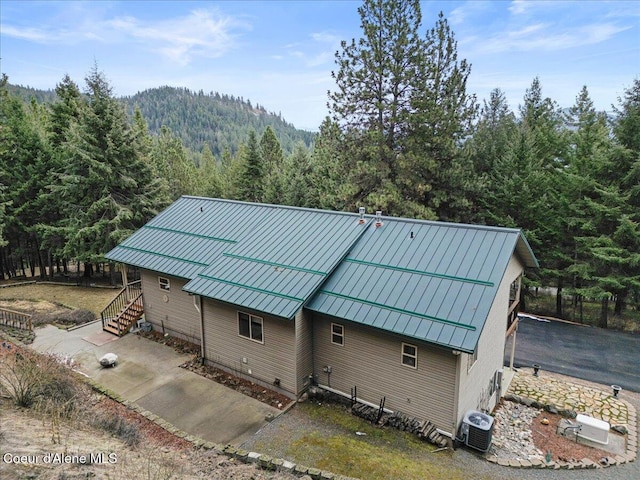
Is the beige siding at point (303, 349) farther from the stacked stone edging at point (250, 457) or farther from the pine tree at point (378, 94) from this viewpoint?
the pine tree at point (378, 94)

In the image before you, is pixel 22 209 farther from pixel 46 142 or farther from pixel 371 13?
pixel 371 13

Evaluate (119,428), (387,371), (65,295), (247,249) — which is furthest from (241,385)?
(65,295)

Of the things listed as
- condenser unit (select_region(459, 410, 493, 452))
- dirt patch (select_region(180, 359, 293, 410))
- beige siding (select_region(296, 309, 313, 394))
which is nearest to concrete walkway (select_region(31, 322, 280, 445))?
dirt patch (select_region(180, 359, 293, 410))

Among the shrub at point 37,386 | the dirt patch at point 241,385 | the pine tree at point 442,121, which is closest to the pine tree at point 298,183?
the pine tree at point 442,121

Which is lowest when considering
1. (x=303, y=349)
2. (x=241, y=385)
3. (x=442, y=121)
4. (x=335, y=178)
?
(x=241, y=385)

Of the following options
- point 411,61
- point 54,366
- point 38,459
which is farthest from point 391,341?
point 411,61

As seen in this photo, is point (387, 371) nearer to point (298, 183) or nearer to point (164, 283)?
point (164, 283)
